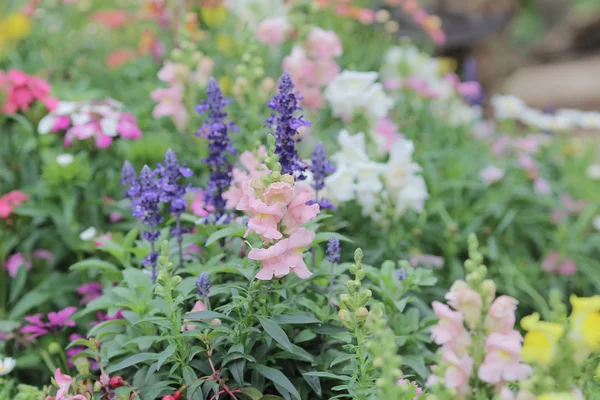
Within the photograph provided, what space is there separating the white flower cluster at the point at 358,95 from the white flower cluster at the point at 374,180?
280mm

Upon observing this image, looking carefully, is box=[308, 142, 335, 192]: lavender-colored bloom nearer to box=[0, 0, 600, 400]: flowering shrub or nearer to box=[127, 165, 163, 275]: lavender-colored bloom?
box=[0, 0, 600, 400]: flowering shrub

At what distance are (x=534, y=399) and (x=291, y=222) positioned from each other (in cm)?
66

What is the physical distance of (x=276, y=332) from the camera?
1567 millimetres

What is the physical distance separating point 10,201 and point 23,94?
1.75ft

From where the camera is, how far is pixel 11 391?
7.20 feet

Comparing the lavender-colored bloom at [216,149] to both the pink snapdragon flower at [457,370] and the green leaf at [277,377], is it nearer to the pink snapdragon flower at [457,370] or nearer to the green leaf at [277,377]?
the green leaf at [277,377]

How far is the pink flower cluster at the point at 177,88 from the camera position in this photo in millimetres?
2809

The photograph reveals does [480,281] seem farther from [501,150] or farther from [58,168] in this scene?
[501,150]

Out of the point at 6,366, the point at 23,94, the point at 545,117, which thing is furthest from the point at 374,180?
the point at 545,117

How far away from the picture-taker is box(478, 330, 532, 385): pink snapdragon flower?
4.07 ft

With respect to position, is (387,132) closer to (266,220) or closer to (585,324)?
(266,220)

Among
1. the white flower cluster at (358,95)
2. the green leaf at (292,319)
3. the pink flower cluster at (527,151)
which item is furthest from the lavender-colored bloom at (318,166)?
the pink flower cluster at (527,151)

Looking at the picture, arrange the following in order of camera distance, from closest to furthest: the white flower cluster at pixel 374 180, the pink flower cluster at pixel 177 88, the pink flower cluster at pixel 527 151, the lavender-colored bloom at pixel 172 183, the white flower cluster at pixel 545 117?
the lavender-colored bloom at pixel 172 183 < the white flower cluster at pixel 374 180 < the pink flower cluster at pixel 177 88 < the pink flower cluster at pixel 527 151 < the white flower cluster at pixel 545 117

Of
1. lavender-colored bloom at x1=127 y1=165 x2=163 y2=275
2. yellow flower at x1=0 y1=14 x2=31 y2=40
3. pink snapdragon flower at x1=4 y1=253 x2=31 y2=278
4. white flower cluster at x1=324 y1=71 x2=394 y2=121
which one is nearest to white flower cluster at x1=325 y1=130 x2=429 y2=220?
white flower cluster at x1=324 y1=71 x2=394 y2=121
